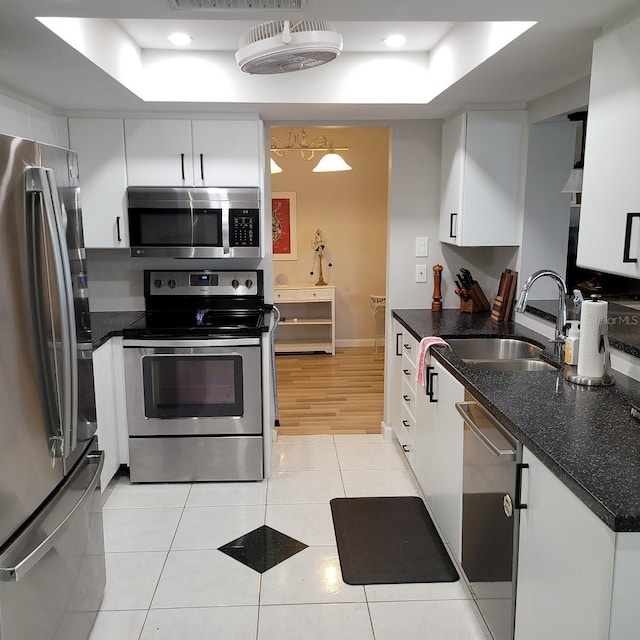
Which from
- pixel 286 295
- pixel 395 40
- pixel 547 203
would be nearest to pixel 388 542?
pixel 547 203

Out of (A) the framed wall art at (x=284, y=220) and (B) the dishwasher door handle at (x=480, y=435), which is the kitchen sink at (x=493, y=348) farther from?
(A) the framed wall art at (x=284, y=220)

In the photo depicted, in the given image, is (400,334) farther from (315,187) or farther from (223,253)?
(315,187)

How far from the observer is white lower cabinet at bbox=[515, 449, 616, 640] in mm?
Answer: 1313

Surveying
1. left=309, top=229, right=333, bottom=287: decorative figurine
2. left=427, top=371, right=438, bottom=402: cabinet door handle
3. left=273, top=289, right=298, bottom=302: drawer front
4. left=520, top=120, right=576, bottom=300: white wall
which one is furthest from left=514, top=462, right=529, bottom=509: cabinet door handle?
left=309, top=229, right=333, bottom=287: decorative figurine

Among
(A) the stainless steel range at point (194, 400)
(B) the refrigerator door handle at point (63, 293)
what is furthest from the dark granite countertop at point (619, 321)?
(B) the refrigerator door handle at point (63, 293)

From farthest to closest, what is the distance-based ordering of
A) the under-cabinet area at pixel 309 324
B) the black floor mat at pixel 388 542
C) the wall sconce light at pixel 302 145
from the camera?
the under-cabinet area at pixel 309 324 → the wall sconce light at pixel 302 145 → the black floor mat at pixel 388 542

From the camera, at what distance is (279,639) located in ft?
7.09

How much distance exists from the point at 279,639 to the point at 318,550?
599 mm

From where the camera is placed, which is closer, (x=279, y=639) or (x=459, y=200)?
(x=279, y=639)

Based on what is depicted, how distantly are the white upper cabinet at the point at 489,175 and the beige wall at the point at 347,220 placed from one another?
3197 millimetres

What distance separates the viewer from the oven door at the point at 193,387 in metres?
3.31

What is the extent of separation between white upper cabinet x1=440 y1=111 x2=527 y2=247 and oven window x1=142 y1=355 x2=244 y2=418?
4.89ft

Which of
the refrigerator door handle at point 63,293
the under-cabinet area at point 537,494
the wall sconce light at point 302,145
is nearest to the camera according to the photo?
the under-cabinet area at point 537,494

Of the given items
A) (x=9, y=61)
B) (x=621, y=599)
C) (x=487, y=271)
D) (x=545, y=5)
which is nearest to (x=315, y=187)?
(x=487, y=271)
